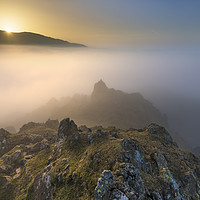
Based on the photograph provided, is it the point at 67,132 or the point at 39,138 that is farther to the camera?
the point at 39,138

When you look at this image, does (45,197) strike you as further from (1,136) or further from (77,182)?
(1,136)

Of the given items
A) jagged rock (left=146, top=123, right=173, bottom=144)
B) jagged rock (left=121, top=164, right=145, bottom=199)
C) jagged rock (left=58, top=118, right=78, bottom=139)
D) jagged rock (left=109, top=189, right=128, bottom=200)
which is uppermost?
jagged rock (left=109, top=189, right=128, bottom=200)

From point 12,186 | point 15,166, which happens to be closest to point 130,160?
point 12,186

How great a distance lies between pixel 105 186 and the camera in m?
21.0

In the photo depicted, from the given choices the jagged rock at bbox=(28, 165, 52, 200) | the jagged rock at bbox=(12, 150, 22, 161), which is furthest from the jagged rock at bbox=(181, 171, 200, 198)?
the jagged rock at bbox=(12, 150, 22, 161)

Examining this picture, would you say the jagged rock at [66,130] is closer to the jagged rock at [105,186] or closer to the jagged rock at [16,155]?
the jagged rock at [16,155]

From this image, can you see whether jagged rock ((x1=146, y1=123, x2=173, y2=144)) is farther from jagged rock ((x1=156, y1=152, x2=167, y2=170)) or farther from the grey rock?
the grey rock

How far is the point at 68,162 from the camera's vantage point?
118 feet

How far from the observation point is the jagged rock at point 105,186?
794 inches

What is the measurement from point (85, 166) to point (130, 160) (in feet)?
38.4

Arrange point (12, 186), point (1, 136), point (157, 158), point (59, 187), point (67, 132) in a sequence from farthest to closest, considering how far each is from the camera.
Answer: point (1, 136), point (67, 132), point (12, 186), point (157, 158), point (59, 187)

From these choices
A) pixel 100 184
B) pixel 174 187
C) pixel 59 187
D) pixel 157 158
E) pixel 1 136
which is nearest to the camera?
pixel 100 184

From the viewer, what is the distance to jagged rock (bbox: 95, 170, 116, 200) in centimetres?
2017

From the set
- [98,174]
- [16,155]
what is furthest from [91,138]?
[16,155]
